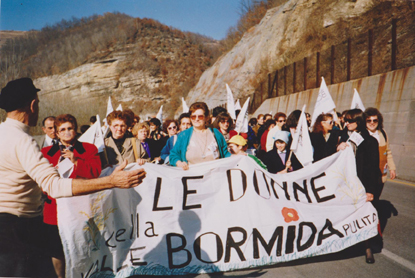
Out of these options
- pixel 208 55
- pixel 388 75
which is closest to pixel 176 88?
pixel 208 55

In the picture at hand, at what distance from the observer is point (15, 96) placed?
2.39 metres

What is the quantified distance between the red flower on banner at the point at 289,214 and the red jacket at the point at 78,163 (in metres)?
2.25

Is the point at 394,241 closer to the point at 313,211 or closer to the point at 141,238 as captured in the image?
the point at 313,211

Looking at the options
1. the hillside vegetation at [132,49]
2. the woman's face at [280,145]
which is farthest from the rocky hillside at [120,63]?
the woman's face at [280,145]

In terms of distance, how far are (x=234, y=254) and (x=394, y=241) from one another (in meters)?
2.59

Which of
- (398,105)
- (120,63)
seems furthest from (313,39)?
(120,63)

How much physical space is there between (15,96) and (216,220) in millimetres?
2508

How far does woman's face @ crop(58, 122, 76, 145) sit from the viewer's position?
3805 millimetres

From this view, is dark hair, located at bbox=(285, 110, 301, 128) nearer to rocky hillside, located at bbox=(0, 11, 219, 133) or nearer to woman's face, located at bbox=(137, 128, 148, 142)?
woman's face, located at bbox=(137, 128, 148, 142)

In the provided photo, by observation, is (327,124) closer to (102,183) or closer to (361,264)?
(361,264)

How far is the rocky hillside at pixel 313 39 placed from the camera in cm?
1505

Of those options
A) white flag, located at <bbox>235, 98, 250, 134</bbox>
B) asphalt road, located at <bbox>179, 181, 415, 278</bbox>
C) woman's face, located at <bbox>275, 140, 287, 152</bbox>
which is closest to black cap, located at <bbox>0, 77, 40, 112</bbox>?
asphalt road, located at <bbox>179, 181, 415, 278</bbox>

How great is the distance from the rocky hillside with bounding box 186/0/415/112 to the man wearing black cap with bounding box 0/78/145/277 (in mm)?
13539

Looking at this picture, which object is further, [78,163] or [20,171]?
[78,163]
